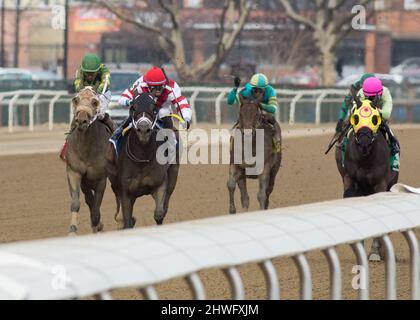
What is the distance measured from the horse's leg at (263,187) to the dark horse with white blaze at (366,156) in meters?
1.89

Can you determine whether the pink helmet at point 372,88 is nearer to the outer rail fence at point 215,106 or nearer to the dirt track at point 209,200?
the dirt track at point 209,200

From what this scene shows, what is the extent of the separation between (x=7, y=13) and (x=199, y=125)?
136 feet

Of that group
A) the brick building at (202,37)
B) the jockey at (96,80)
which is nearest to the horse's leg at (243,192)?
the jockey at (96,80)

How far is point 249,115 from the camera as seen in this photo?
14.2m

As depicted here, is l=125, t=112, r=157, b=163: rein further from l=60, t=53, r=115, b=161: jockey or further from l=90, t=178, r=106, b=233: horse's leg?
l=90, t=178, r=106, b=233: horse's leg

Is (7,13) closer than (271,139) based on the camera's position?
No

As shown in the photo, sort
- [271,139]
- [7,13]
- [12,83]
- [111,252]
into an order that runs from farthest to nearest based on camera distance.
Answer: [7,13] → [12,83] → [271,139] → [111,252]

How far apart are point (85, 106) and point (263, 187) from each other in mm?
2862

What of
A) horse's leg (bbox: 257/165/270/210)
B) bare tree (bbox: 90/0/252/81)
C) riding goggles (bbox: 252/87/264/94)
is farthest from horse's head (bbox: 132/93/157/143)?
bare tree (bbox: 90/0/252/81)

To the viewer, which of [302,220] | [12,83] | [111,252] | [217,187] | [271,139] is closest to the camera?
[111,252]

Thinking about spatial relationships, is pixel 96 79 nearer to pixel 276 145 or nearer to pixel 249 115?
pixel 249 115

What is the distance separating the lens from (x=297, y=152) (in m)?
24.3
